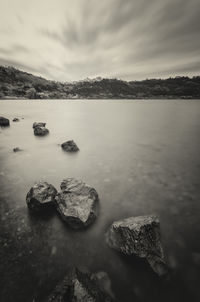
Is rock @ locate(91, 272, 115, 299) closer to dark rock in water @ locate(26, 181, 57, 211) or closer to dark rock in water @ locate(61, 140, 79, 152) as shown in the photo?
dark rock in water @ locate(26, 181, 57, 211)

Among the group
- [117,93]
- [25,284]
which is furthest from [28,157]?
[117,93]

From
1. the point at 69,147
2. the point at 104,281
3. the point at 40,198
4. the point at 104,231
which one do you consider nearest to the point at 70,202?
the point at 40,198

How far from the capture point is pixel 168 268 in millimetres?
2867

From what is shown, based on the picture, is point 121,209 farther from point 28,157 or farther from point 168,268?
point 28,157

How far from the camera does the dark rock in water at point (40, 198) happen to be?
4000mm

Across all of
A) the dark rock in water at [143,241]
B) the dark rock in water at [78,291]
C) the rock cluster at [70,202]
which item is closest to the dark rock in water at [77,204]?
the rock cluster at [70,202]

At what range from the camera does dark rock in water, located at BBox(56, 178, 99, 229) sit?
3623 millimetres

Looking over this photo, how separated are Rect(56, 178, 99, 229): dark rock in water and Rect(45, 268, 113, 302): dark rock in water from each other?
117cm

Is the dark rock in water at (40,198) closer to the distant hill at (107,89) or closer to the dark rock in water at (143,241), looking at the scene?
Result: the dark rock in water at (143,241)

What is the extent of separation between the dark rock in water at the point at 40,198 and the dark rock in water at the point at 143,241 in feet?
6.36

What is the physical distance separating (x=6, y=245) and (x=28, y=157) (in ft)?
18.1

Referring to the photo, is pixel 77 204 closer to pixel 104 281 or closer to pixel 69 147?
pixel 104 281

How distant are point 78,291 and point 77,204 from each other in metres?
1.83

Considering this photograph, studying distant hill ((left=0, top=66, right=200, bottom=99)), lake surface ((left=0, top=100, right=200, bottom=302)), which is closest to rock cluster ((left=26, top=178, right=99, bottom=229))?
lake surface ((left=0, top=100, right=200, bottom=302))
